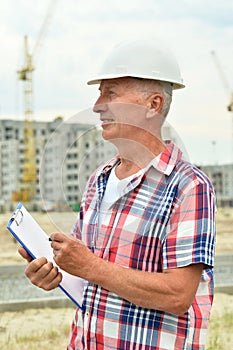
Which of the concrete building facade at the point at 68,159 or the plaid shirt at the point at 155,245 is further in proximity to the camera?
the concrete building facade at the point at 68,159

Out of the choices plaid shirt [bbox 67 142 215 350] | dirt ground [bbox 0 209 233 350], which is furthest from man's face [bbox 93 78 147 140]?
dirt ground [bbox 0 209 233 350]

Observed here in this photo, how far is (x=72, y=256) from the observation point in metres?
1.60

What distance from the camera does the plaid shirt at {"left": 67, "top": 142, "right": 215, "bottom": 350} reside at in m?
1.66

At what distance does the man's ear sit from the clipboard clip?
436mm

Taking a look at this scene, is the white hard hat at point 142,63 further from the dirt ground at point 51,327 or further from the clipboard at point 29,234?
the dirt ground at point 51,327

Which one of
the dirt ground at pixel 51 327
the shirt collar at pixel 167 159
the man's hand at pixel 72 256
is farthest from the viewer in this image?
the dirt ground at pixel 51 327

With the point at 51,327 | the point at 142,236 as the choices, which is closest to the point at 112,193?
the point at 142,236

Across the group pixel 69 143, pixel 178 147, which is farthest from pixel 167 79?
pixel 69 143

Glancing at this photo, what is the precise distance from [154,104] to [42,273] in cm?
55

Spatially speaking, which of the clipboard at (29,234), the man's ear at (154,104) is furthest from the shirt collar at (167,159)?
the clipboard at (29,234)

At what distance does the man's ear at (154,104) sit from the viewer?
1.74m

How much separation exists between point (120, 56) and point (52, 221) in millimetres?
507

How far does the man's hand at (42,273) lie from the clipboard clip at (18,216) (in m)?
0.11

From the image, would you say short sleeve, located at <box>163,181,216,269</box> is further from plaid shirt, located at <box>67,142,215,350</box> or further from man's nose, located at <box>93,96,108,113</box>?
man's nose, located at <box>93,96,108,113</box>
